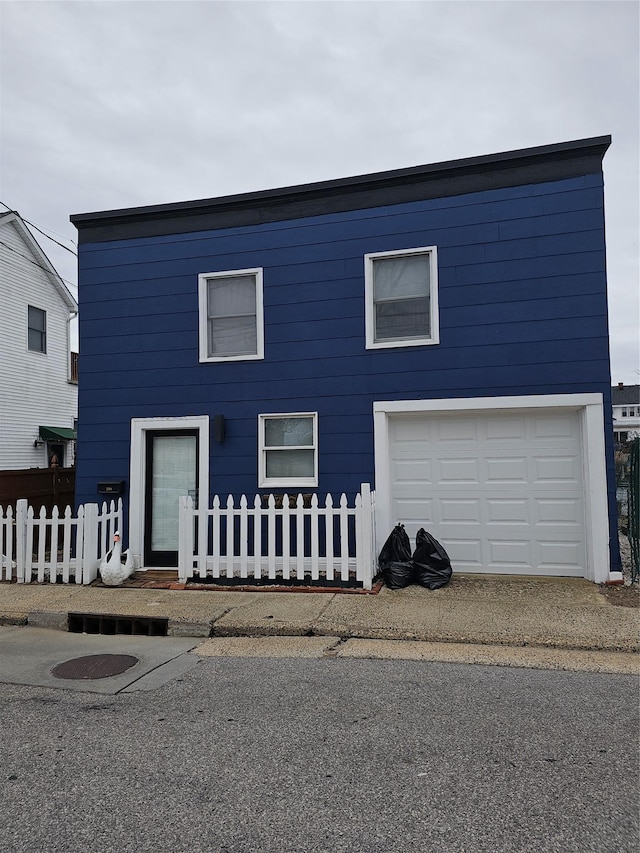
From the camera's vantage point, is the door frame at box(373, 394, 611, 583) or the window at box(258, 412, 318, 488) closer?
the door frame at box(373, 394, 611, 583)

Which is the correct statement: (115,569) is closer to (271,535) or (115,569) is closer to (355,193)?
(271,535)

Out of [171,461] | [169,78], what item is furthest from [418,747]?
[169,78]

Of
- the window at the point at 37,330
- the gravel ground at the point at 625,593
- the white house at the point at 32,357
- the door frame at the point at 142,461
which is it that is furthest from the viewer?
the window at the point at 37,330

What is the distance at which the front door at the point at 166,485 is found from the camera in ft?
31.8

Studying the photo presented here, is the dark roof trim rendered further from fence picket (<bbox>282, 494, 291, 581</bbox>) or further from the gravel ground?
the gravel ground

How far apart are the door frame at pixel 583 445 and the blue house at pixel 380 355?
0.09ft

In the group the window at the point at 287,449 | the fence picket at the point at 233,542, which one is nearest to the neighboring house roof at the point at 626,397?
the window at the point at 287,449

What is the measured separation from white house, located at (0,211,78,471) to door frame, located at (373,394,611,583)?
11.1 metres

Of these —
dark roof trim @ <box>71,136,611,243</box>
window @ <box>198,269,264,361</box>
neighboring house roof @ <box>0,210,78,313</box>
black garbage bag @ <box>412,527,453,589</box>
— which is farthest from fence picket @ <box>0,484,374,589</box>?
neighboring house roof @ <box>0,210,78,313</box>

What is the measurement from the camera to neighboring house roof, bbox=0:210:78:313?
1770cm

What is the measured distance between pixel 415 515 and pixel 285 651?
11.9ft

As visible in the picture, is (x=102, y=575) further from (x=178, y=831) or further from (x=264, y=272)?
(x=178, y=831)

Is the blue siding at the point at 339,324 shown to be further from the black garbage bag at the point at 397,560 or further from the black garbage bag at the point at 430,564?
the black garbage bag at the point at 430,564

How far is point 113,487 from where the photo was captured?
32.1ft
